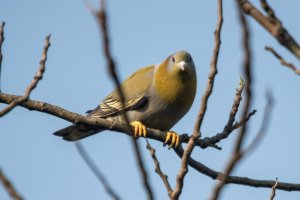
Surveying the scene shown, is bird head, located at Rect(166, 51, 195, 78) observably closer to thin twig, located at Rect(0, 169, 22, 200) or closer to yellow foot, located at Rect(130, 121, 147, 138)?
yellow foot, located at Rect(130, 121, 147, 138)

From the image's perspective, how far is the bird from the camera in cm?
636

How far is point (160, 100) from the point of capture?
252 inches

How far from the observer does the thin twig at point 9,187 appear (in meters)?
1.72

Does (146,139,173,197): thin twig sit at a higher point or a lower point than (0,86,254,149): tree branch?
lower

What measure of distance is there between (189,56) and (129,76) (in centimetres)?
94

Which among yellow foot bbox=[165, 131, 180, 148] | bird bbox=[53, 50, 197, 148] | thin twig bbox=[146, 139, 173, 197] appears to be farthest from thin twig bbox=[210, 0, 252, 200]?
bird bbox=[53, 50, 197, 148]

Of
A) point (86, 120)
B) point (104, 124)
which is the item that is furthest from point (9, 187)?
point (104, 124)

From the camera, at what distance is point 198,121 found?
2.39 m

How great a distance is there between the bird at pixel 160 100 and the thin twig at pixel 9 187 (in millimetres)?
4405

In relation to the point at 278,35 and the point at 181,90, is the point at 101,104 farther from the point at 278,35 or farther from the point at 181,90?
the point at 278,35

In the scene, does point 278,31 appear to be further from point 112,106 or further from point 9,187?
point 112,106

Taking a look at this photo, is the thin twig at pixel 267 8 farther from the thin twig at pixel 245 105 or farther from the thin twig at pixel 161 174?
the thin twig at pixel 161 174

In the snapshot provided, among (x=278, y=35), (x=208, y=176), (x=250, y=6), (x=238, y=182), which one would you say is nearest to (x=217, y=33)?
(x=250, y=6)

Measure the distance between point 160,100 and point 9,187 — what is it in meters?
4.72
